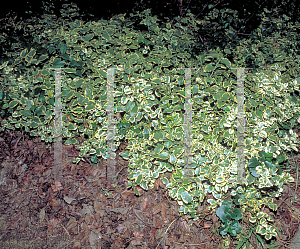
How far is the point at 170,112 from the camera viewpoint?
7.25 ft

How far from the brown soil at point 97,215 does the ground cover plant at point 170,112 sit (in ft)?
0.47

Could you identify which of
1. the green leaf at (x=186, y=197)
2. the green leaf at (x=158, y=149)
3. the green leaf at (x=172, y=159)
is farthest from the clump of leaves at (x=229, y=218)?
the green leaf at (x=158, y=149)

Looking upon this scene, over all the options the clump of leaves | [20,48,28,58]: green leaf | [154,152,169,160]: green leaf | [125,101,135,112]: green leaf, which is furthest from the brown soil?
[20,48,28,58]: green leaf

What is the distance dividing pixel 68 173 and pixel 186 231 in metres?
1.30

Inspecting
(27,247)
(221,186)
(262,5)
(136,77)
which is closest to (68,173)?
(27,247)

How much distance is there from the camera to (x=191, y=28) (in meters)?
3.20

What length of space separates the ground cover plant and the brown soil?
14cm

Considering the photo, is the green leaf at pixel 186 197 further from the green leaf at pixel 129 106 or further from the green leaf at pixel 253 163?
the green leaf at pixel 129 106

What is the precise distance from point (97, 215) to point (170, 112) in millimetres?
1181

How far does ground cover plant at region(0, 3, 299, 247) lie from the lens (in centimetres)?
212

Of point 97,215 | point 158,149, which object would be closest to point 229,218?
point 158,149

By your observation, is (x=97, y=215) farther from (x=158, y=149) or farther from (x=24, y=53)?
(x=24, y=53)

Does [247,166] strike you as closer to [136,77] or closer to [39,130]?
[136,77]

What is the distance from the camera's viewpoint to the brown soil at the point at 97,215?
84.4 inches
